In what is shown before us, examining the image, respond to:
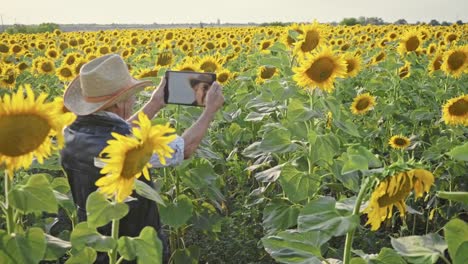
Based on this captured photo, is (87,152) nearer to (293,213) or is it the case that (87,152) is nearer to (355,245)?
(293,213)

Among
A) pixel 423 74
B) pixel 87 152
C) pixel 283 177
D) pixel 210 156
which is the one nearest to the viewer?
pixel 87 152

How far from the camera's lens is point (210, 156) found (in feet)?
10.1

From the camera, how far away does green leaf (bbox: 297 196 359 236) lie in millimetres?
1662

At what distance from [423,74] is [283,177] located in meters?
3.98

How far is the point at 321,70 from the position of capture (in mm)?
3184

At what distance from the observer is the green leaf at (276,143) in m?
2.97

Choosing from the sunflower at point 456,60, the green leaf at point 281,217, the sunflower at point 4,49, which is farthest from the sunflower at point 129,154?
the sunflower at point 4,49

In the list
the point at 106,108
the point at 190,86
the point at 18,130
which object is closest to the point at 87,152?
the point at 106,108

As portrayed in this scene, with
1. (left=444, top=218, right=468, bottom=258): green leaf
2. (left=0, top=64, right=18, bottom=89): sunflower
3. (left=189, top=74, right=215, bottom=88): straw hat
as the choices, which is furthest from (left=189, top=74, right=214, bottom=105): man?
(left=0, top=64, right=18, bottom=89): sunflower

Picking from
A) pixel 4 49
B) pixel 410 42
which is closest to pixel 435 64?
pixel 410 42

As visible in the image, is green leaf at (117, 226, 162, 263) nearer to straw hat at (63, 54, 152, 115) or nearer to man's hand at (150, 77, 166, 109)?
straw hat at (63, 54, 152, 115)

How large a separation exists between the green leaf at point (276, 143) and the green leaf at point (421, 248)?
1430 mm

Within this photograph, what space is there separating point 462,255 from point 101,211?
0.90m

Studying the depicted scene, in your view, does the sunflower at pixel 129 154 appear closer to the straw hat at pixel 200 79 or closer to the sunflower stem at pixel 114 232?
the sunflower stem at pixel 114 232
